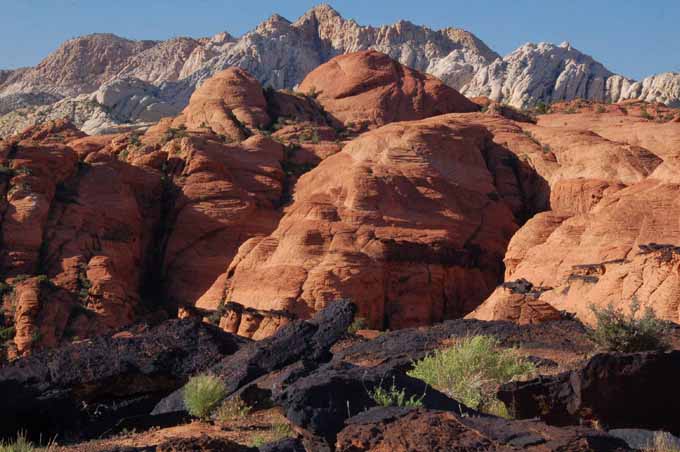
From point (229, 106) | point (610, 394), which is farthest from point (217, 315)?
point (229, 106)

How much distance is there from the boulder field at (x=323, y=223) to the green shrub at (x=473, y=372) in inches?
521

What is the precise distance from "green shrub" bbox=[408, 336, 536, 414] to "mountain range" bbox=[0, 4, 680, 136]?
69680mm

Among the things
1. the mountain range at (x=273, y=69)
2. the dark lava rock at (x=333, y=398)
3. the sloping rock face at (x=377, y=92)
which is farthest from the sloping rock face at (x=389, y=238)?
the mountain range at (x=273, y=69)

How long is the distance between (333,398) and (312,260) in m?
28.8

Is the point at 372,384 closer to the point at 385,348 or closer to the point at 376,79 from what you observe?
the point at 385,348

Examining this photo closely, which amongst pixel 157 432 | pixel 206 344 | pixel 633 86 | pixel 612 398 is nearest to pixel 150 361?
pixel 206 344

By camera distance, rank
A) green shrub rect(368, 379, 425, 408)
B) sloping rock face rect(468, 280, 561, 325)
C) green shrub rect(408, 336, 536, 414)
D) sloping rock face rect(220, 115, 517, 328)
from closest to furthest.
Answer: green shrub rect(368, 379, 425, 408) → green shrub rect(408, 336, 536, 414) → sloping rock face rect(468, 280, 561, 325) → sloping rock face rect(220, 115, 517, 328)

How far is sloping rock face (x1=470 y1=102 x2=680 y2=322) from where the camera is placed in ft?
88.8

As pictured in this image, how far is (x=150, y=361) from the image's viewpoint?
16.2 metres

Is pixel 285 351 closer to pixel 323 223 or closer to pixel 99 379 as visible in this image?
pixel 99 379

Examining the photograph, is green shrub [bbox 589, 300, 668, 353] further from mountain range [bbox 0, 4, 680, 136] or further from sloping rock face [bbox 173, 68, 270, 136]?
mountain range [bbox 0, 4, 680, 136]

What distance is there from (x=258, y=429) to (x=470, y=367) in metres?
3.06

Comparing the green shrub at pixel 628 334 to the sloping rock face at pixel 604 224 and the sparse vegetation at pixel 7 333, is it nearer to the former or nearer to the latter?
the sloping rock face at pixel 604 224

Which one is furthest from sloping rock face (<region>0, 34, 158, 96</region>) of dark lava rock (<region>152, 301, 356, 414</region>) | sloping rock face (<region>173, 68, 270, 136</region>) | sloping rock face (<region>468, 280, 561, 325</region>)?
dark lava rock (<region>152, 301, 356, 414</region>)
